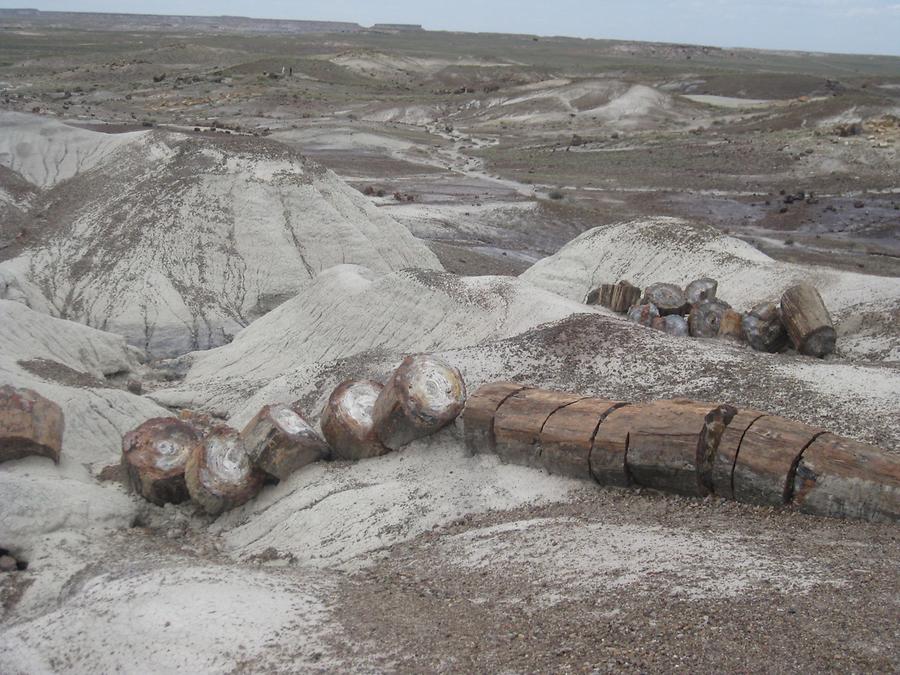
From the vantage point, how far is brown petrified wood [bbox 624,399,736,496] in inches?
294

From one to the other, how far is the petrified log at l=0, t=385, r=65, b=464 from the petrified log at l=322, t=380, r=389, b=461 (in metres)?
3.32

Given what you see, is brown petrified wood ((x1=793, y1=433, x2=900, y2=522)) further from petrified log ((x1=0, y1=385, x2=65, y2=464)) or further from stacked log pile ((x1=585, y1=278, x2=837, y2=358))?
petrified log ((x1=0, y1=385, x2=65, y2=464))

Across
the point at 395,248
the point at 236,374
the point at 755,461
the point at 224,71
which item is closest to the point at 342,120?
the point at 224,71

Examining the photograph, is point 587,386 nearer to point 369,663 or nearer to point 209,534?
point 209,534

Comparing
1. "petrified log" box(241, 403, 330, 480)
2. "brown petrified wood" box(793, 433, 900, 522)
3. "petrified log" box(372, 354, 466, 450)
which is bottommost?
"petrified log" box(241, 403, 330, 480)

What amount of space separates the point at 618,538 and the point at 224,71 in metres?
76.1

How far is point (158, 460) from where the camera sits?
397 inches

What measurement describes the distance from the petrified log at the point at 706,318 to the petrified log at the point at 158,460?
27.9 feet

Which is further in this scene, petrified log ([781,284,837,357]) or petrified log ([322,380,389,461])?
petrified log ([781,284,837,357])

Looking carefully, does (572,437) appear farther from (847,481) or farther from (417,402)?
(847,481)

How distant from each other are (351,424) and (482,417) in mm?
1710

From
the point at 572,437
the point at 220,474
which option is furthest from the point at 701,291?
the point at 220,474

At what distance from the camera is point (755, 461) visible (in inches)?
283

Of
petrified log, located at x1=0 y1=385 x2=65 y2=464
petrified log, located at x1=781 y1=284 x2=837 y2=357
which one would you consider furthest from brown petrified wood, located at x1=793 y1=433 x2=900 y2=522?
petrified log, located at x1=0 y1=385 x2=65 y2=464
